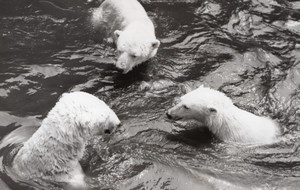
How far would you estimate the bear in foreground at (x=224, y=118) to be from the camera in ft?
25.8

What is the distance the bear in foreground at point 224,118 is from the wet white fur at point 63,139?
1.85m

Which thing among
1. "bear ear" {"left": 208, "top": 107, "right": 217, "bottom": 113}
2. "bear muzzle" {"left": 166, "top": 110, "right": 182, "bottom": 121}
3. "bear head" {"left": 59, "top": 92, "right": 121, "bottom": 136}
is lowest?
"bear muzzle" {"left": 166, "top": 110, "right": 182, "bottom": 121}

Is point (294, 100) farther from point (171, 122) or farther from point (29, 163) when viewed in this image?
point (29, 163)

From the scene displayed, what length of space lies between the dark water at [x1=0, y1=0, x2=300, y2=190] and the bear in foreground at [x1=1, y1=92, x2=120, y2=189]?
11.4 inches

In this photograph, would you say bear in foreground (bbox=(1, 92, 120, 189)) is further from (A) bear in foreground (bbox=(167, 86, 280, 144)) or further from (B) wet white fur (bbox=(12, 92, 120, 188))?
(A) bear in foreground (bbox=(167, 86, 280, 144))

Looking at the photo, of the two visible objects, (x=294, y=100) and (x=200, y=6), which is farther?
(x=200, y=6)

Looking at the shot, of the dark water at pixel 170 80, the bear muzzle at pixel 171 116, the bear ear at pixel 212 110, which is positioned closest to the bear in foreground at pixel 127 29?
the dark water at pixel 170 80

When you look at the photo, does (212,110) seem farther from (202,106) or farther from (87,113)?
(87,113)

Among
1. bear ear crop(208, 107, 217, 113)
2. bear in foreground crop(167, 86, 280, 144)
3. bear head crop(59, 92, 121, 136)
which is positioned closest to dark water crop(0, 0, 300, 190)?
bear in foreground crop(167, 86, 280, 144)

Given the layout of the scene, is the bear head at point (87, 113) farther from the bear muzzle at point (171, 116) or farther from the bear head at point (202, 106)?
the bear head at point (202, 106)

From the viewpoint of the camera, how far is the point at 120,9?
10.6m

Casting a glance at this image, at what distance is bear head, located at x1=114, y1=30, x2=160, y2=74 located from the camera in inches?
359

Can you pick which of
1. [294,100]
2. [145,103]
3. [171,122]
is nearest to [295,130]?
[294,100]

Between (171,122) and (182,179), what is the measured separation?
155cm
